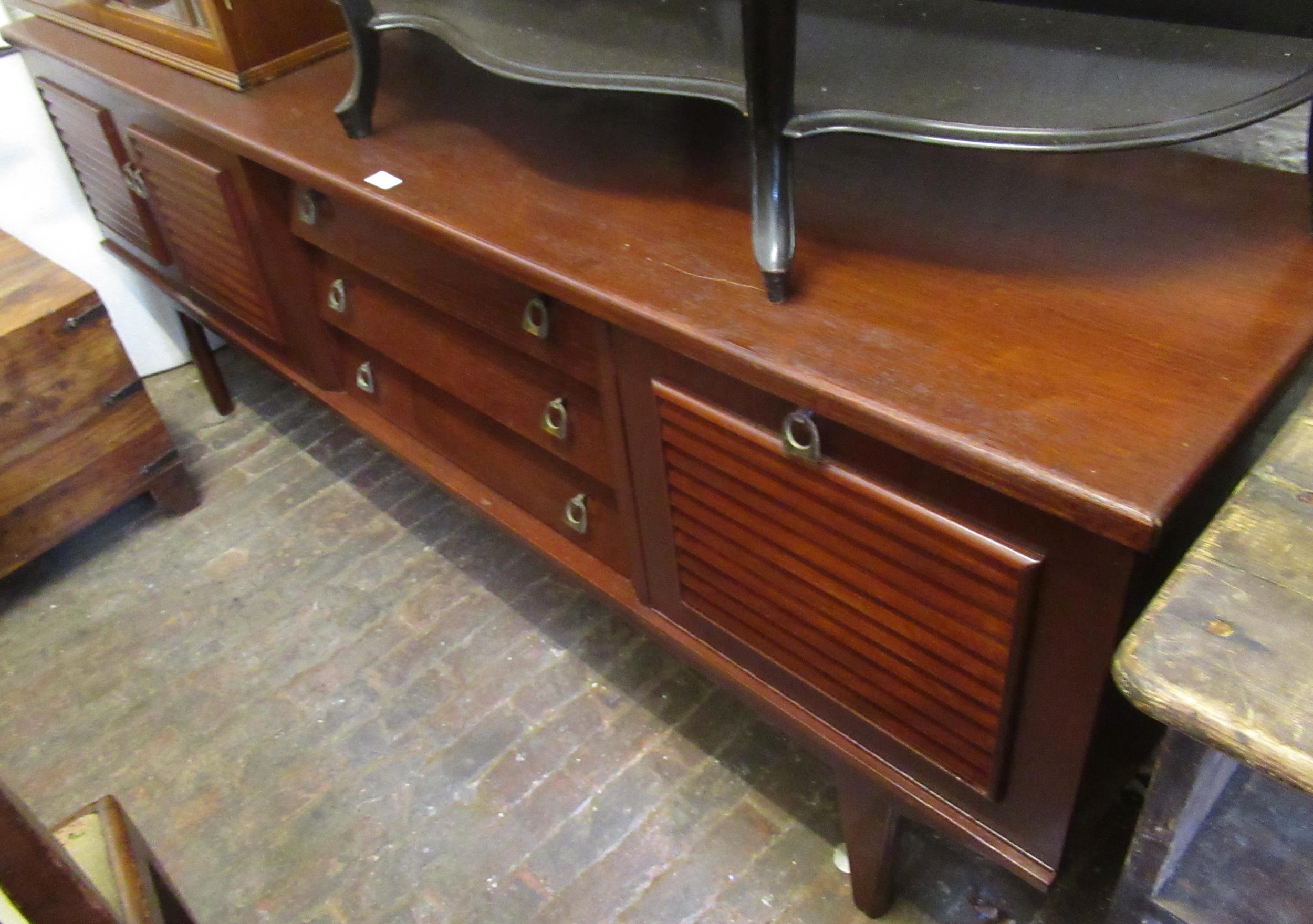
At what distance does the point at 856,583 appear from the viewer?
820mm

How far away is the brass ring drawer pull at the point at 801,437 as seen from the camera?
0.77 metres

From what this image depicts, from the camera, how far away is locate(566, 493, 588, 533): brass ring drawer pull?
117cm

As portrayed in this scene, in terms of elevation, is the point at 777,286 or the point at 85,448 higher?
the point at 777,286

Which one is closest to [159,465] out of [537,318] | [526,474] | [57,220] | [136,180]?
[136,180]

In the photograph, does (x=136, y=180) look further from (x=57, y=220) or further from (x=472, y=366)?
(x=472, y=366)

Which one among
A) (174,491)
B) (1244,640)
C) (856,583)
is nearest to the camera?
(1244,640)

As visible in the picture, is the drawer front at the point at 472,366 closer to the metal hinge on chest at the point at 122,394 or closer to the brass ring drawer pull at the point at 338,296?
the brass ring drawer pull at the point at 338,296

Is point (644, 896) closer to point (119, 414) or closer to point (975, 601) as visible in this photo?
point (975, 601)

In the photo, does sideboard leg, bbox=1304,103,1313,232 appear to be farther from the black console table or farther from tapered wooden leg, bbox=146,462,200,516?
tapered wooden leg, bbox=146,462,200,516

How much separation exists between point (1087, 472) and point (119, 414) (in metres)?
1.61

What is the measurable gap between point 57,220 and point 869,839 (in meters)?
1.90

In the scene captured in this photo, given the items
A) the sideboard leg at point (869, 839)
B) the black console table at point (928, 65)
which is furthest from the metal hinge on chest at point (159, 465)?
the sideboard leg at point (869, 839)

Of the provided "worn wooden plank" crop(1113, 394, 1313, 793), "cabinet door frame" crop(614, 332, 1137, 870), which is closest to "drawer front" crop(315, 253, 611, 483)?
"cabinet door frame" crop(614, 332, 1137, 870)

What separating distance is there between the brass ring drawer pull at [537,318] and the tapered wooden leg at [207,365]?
1160 millimetres
